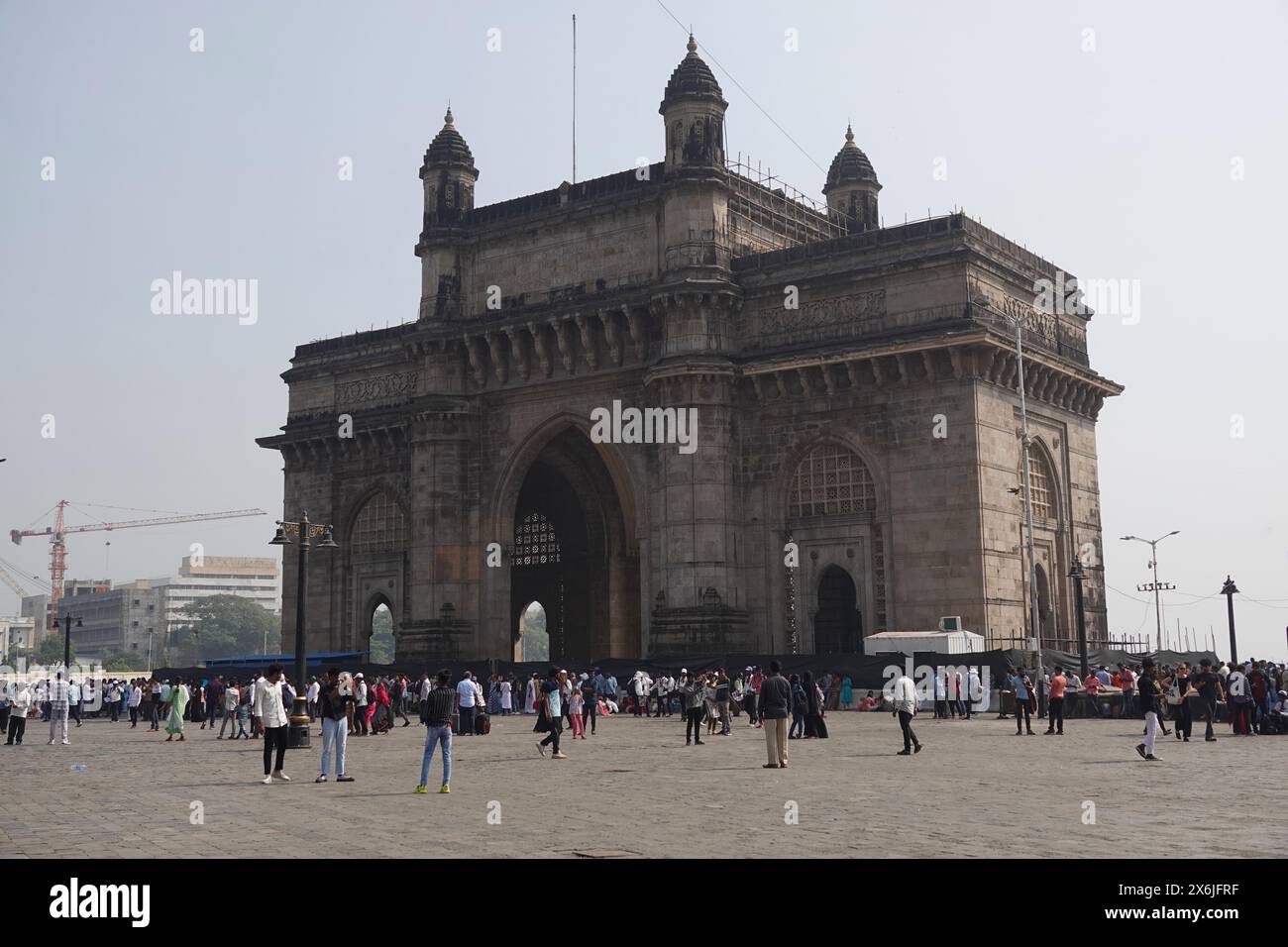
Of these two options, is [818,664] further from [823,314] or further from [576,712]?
[823,314]

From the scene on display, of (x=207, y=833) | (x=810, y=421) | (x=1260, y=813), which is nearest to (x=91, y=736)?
(x=810, y=421)

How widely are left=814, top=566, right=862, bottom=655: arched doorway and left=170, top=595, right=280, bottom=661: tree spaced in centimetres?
14245

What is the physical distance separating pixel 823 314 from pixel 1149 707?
2160 cm

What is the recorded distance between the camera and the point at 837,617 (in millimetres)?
42062

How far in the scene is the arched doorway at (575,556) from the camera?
159 ft

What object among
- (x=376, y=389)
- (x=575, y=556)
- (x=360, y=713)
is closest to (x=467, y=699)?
(x=360, y=713)

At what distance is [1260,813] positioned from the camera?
44.9 ft

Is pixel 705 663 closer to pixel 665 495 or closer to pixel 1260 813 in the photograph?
pixel 665 495

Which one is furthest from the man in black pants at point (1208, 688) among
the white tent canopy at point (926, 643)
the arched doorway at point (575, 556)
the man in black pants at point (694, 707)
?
the arched doorway at point (575, 556)

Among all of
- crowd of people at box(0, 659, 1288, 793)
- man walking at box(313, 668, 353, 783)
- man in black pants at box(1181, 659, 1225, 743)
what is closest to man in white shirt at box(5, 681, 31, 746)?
crowd of people at box(0, 659, 1288, 793)

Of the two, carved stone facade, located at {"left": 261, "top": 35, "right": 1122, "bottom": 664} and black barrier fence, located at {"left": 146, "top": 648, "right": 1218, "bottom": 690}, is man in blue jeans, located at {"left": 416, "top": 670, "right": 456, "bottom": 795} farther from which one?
carved stone facade, located at {"left": 261, "top": 35, "right": 1122, "bottom": 664}

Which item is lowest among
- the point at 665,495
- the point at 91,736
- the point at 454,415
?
the point at 91,736

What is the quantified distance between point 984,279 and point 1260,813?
2818 centimetres

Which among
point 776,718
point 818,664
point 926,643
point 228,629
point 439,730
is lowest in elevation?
point 776,718
